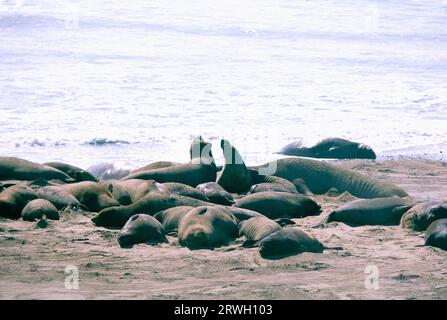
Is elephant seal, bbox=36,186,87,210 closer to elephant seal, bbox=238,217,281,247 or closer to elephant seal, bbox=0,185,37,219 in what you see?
elephant seal, bbox=0,185,37,219

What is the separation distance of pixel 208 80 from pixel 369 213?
13041 millimetres

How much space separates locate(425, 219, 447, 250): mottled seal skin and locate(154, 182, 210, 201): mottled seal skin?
2.45 meters

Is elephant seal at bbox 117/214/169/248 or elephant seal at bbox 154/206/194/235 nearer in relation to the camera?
elephant seal at bbox 117/214/169/248

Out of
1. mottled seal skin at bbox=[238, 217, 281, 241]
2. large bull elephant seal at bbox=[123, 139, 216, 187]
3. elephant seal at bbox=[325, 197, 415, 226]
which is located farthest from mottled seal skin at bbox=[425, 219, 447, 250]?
large bull elephant seal at bbox=[123, 139, 216, 187]

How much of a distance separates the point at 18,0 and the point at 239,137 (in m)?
25.5

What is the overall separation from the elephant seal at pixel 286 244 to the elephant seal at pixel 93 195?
6.94 feet

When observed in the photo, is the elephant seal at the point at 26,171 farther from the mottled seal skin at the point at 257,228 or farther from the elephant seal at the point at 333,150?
the elephant seal at the point at 333,150

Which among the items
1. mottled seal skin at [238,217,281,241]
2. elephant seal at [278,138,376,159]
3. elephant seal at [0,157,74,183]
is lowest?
elephant seal at [278,138,376,159]

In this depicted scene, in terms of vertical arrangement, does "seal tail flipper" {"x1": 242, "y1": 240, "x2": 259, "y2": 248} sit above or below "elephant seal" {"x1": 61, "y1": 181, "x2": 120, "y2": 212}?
below

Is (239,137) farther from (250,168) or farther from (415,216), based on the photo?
(415,216)

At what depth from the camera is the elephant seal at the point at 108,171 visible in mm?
11953

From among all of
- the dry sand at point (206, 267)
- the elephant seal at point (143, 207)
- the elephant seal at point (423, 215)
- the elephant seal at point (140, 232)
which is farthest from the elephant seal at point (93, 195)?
the elephant seal at point (423, 215)

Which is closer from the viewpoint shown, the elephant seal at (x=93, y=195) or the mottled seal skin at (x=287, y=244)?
the mottled seal skin at (x=287, y=244)

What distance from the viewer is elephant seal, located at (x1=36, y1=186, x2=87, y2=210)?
9.73m
